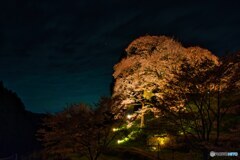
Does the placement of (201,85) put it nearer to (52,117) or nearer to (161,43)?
(52,117)

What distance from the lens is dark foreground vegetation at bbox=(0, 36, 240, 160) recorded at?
14.4 metres

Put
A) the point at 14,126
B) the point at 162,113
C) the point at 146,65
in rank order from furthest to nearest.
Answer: the point at 14,126 → the point at 146,65 → the point at 162,113

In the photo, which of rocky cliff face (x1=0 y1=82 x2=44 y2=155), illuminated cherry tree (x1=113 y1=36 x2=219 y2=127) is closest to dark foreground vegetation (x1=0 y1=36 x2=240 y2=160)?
illuminated cherry tree (x1=113 y1=36 x2=219 y2=127)

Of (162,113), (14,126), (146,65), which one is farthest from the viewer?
(14,126)

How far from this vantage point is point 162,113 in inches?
636

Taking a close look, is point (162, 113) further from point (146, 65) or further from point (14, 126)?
point (14, 126)

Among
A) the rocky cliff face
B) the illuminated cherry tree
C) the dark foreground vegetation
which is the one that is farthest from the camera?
the rocky cliff face

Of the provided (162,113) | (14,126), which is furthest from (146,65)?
(14,126)

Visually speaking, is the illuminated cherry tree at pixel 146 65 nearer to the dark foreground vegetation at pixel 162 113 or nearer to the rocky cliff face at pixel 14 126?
the dark foreground vegetation at pixel 162 113

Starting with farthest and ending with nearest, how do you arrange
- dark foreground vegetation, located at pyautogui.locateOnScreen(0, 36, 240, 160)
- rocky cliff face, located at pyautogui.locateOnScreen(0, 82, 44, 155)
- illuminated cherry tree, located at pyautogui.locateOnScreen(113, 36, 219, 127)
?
1. rocky cliff face, located at pyautogui.locateOnScreen(0, 82, 44, 155)
2. illuminated cherry tree, located at pyautogui.locateOnScreen(113, 36, 219, 127)
3. dark foreground vegetation, located at pyautogui.locateOnScreen(0, 36, 240, 160)

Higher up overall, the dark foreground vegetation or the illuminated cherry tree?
the illuminated cherry tree

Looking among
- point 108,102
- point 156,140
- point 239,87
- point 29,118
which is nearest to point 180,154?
point 156,140

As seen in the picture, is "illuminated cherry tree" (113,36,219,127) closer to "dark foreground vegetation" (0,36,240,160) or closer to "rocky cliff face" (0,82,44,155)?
"dark foreground vegetation" (0,36,240,160)

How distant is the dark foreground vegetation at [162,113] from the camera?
1441 cm
